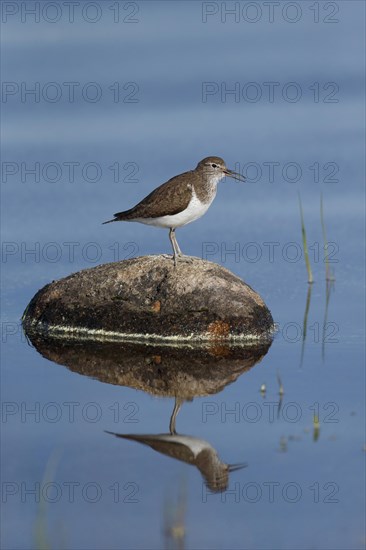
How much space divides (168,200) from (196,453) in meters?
4.05

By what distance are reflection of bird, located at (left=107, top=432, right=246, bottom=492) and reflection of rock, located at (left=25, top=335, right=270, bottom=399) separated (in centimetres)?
105

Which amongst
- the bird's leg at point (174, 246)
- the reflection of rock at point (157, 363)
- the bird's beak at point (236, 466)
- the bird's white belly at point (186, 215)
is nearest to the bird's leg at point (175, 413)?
the reflection of rock at point (157, 363)

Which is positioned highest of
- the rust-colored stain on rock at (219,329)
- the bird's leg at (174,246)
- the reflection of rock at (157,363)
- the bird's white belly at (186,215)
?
the bird's white belly at (186,215)

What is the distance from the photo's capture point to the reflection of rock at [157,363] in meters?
11.3

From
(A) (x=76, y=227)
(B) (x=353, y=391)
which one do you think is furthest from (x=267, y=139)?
(B) (x=353, y=391)

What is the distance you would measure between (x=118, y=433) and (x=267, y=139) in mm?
8459

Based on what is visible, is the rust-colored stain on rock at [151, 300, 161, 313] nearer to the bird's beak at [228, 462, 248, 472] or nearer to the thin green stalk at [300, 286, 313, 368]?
the thin green stalk at [300, 286, 313, 368]

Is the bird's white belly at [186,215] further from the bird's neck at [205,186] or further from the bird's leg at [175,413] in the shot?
the bird's leg at [175,413]

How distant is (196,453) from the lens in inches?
381

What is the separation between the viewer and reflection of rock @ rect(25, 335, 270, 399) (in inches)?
445

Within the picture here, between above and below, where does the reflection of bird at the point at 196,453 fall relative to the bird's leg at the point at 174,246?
below

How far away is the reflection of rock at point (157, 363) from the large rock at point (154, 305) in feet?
0.69

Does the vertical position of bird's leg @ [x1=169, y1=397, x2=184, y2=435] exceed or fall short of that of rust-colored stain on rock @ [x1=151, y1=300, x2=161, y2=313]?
it falls short

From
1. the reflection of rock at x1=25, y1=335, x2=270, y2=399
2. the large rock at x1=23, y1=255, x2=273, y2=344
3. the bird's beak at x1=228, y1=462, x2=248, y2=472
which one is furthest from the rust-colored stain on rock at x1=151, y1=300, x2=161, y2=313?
the bird's beak at x1=228, y1=462, x2=248, y2=472
